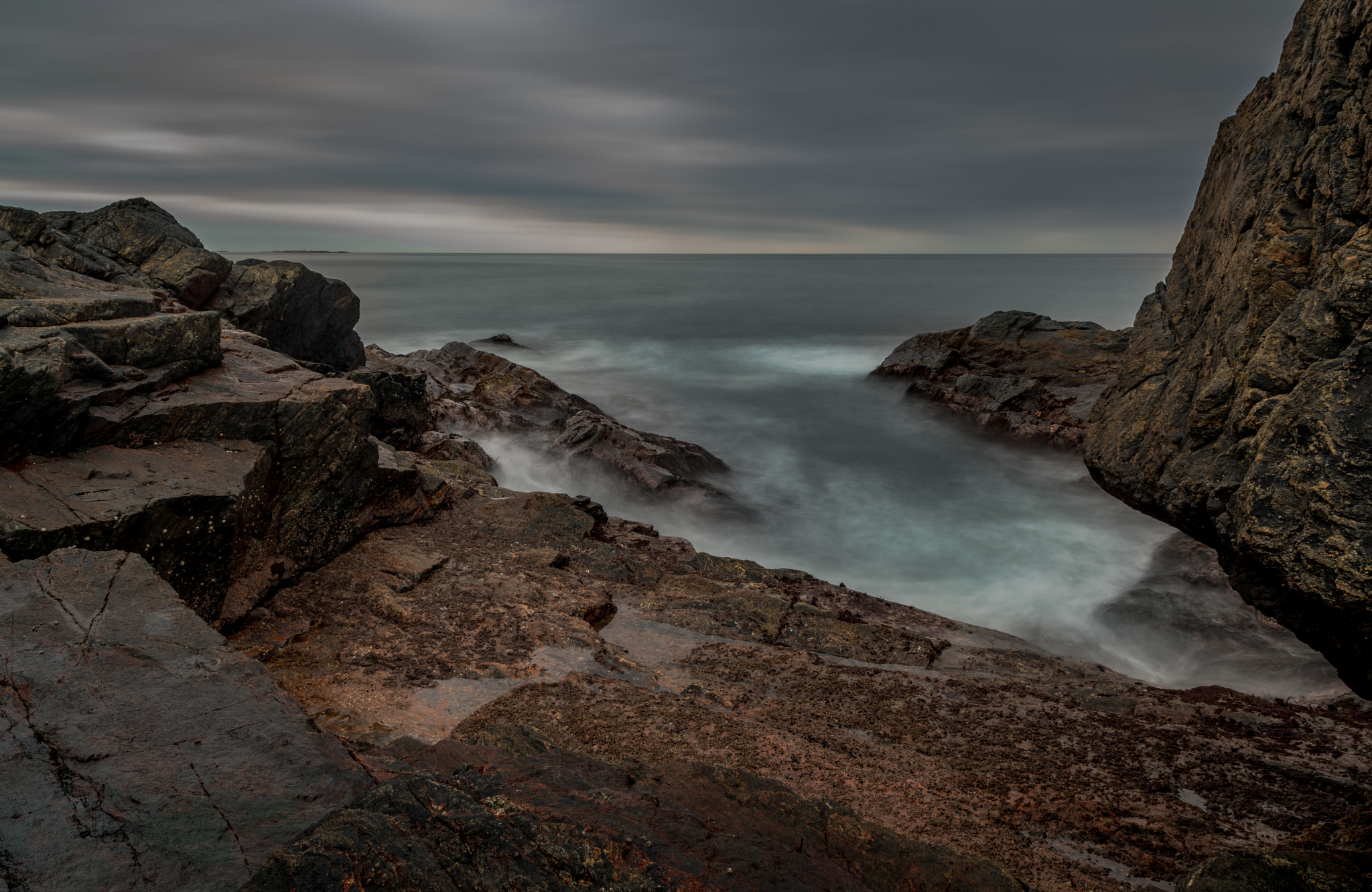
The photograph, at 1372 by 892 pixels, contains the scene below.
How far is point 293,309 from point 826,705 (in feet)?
54.7

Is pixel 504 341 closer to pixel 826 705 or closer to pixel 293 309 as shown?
pixel 293 309

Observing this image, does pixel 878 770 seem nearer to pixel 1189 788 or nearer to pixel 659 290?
pixel 1189 788

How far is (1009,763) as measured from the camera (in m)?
5.79

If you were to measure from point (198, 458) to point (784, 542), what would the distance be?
1127cm

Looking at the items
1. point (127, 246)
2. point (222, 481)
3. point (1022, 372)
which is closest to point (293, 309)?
point (127, 246)

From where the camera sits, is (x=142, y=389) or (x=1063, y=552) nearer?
(x=142, y=389)

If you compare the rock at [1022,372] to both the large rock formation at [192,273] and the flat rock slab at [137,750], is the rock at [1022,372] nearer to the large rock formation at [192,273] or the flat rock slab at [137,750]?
the large rock formation at [192,273]

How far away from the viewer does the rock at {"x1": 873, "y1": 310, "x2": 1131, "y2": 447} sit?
22.0m

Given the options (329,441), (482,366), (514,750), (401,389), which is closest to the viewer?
(514,750)

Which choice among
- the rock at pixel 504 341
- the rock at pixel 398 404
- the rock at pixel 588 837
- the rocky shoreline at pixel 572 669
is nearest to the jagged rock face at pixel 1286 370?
the rocky shoreline at pixel 572 669

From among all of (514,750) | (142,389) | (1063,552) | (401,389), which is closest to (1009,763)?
(514,750)

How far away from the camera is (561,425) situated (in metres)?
19.3

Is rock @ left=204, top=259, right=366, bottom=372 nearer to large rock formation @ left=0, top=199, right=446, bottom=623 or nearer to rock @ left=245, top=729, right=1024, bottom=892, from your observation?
large rock formation @ left=0, top=199, right=446, bottom=623

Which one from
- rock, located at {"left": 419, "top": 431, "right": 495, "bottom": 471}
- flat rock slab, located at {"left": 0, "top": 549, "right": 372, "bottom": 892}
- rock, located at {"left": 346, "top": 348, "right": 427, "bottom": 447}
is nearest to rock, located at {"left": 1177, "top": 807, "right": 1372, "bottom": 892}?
flat rock slab, located at {"left": 0, "top": 549, "right": 372, "bottom": 892}
